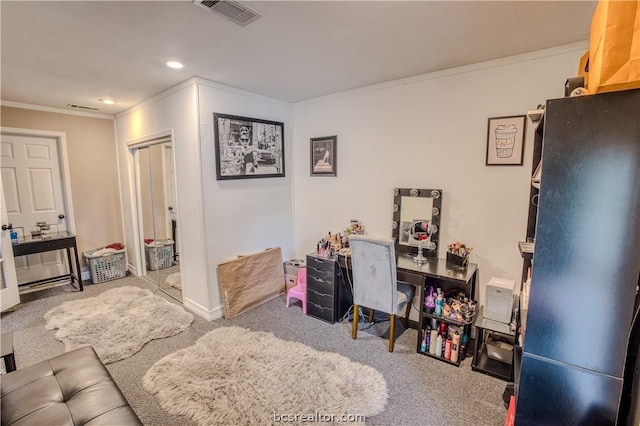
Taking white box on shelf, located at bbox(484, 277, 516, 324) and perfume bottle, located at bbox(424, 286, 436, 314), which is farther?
perfume bottle, located at bbox(424, 286, 436, 314)

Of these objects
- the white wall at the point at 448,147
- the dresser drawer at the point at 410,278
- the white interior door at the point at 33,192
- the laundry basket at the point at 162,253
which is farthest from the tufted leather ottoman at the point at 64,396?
the white interior door at the point at 33,192

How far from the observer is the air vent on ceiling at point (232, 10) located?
158 centimetres

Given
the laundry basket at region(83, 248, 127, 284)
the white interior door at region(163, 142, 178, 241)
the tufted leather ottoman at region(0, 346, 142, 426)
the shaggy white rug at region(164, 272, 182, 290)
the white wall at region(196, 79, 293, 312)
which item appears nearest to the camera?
the tufted leather ottoman at region(0, 346, 142, 426)

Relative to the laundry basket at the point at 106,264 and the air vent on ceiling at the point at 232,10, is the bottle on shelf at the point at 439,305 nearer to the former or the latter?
the air vent on ceiling at the point at 232,10

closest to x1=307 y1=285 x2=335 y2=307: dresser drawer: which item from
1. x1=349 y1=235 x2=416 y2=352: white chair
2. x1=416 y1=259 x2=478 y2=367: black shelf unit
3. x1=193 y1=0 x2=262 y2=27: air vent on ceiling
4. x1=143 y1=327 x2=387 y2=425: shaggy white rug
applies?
x1=349 y1=235 x2=416 y2=352: white chair

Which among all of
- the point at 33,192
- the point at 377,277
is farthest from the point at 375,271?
the point at 33,192

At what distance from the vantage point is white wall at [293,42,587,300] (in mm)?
2342

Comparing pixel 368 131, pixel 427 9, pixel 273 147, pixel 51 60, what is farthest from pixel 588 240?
pixel 51 60

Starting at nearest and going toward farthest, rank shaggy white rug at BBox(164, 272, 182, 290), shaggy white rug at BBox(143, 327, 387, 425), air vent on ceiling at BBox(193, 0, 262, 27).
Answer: air vent on ceiling at BBox(193, 0, 262, 27) < shaggy white rug at BBox(143, 327, 387, 425) < shaggy white rug at BBox(164, 272, 182, 290)

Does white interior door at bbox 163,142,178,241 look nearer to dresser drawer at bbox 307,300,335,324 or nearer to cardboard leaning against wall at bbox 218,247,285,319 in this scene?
cardboard leaning against wall at bbox 218,247,285,319

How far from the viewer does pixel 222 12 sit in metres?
1.67

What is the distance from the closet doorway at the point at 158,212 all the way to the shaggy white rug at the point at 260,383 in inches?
58.0

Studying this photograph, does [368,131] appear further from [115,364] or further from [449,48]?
[115,364]

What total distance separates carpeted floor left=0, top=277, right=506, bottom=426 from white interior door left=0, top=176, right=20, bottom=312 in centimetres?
16
